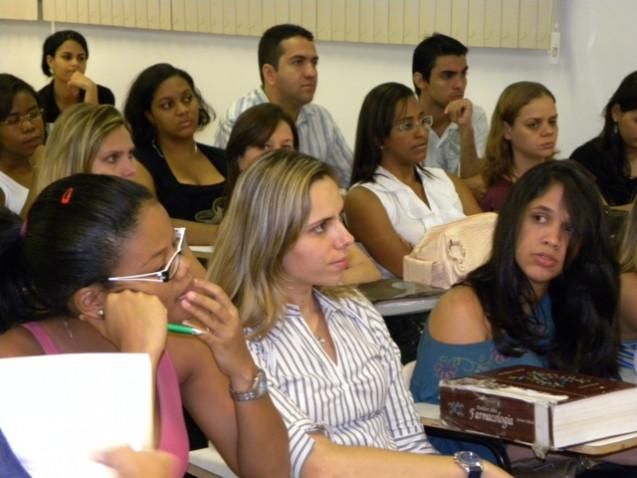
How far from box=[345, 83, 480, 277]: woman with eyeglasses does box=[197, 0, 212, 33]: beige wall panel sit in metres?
2.57

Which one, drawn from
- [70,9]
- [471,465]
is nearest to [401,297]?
[471,465]

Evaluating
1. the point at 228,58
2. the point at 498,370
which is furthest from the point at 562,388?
the point at 228,58

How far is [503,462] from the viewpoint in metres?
2.48

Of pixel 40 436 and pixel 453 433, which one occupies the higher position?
pixel 40 436

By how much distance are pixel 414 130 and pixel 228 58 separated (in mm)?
2799

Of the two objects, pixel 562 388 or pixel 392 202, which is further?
pixel 392 202

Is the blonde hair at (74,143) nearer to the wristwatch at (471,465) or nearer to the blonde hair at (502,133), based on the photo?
the wristwatch at (471,465)

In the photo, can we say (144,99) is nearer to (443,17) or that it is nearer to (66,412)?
(443,17)

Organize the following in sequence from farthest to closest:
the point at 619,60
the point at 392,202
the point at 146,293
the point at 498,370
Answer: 1. the point at 619,60
2. the point at 392,202
3. the point at 498,370
4. the point at 146,293

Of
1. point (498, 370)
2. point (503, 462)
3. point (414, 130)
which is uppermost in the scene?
point (414, 130)

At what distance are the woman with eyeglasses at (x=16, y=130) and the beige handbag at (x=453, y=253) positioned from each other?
1.70 meters

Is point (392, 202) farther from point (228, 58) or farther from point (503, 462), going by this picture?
point (228, 58)

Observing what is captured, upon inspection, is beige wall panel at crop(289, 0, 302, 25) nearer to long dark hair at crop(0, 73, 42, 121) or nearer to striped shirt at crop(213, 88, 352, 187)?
striped shirt at crop(213, 88, 352, 187)

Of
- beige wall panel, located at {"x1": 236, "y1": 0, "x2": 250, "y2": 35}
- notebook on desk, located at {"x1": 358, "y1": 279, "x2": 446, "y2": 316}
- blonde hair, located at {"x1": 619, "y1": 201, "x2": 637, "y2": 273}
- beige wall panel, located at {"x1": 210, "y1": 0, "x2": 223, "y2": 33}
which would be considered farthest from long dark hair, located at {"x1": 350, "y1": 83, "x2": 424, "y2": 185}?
beige wall panel, located at {"x1": 210, "y1": 0, "x2": 223, "y2": 33}
